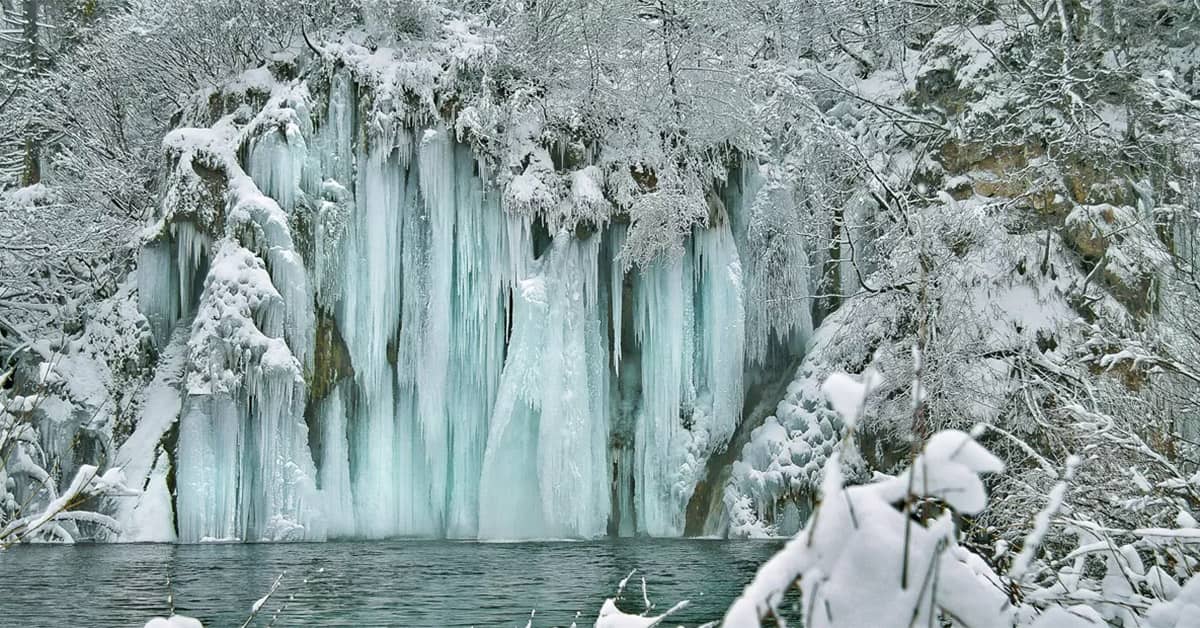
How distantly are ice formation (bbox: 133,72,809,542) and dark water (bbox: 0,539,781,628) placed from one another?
125 centimetres

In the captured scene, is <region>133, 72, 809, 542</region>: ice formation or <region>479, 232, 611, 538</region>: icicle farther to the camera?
<region>479, 232, 611, 538</region>: icicle

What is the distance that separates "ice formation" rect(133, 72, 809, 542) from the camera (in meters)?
15.7

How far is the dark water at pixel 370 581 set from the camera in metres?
8.62

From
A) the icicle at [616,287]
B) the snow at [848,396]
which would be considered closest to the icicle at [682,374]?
the icicle at [616,287]

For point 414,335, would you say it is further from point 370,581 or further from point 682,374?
point 370,581

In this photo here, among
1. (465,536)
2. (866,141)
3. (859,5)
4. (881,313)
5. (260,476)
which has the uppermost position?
(859,5)

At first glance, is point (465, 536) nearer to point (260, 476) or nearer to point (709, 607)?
point (260, 476)

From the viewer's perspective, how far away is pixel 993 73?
56.9ft

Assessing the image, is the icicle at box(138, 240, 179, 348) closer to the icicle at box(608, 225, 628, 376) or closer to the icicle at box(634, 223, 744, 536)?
the icicle at box(608, 225, 628, 376)

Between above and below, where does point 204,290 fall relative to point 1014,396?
above

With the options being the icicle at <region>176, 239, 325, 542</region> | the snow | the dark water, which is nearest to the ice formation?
the icicle at <region>176, 239, 325, 542</region>

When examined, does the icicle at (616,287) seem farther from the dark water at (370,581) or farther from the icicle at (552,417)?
the dark water at (370,581)

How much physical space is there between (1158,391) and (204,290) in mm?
13385

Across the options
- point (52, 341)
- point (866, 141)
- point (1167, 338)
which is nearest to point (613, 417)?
point (866, 141)
